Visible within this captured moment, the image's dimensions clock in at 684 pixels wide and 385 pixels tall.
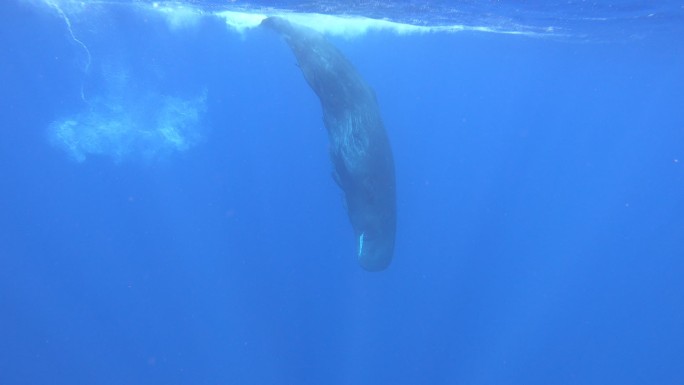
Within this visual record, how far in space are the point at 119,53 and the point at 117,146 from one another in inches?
152

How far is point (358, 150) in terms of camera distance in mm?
8234

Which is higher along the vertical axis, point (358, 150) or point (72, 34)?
point (72, 34)

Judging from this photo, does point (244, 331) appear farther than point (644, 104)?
No

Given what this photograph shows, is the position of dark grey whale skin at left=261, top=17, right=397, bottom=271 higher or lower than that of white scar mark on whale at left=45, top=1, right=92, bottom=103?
lower

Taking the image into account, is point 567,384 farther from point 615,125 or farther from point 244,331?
point 615,125

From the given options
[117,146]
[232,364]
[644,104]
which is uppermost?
[644,104]

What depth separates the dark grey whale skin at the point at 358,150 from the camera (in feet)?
27.3

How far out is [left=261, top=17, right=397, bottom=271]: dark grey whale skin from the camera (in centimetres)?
832

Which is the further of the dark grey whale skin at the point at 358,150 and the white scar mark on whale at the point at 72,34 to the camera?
the white scar mark on whale at the point at 72,34

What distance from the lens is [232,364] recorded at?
14828mm

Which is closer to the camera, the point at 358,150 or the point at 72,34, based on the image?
the point at 358,150

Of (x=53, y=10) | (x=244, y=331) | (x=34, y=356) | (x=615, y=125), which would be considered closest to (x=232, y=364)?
(x=244, y=331)

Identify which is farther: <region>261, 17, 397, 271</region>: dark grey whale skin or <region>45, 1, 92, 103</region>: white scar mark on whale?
<region>45, 1, 92, 103</region>: white scar mark on whale

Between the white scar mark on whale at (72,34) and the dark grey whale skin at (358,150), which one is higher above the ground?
the white scar mark on whale at (72,34)
